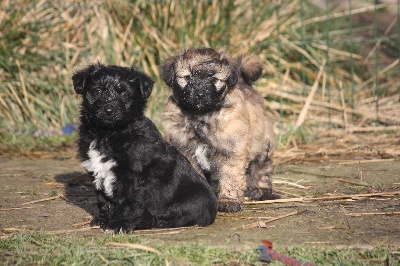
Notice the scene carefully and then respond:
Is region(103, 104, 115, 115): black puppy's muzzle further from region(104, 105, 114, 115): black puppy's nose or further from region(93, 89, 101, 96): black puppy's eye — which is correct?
region(93, 89, 101, 96): black puppy's eye

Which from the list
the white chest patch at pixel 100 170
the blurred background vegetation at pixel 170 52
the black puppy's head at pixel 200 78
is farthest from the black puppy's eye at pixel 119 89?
the blurred background vegetation at pixel 170 52

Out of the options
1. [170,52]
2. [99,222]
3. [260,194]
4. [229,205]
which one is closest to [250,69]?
[260,194]

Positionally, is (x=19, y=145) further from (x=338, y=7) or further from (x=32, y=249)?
(x=338, y=7)

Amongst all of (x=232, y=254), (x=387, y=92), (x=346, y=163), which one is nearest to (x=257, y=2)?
(x=387, y=92)

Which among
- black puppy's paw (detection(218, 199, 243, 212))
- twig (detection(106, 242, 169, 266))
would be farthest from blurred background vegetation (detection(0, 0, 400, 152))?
twig (detection(106, 242, 169, 266))

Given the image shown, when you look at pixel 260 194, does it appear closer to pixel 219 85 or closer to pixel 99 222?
pixel 219 85
